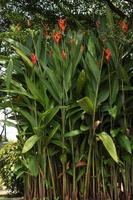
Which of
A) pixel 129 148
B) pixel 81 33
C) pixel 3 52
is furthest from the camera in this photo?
pixel 3 52

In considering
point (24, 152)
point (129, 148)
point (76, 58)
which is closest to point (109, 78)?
point (76, 58)

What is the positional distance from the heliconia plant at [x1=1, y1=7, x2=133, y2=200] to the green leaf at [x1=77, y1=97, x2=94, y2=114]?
13 millimetres

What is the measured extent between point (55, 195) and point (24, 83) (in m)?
1.64

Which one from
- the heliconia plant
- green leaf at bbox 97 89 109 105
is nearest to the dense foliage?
the heliconia plant

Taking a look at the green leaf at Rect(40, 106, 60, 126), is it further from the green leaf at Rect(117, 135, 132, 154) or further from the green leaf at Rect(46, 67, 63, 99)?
the green leaf at Rect(117, 135, 132, 154)

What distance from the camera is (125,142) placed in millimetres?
6363

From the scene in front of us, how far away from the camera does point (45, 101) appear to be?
6566 mm

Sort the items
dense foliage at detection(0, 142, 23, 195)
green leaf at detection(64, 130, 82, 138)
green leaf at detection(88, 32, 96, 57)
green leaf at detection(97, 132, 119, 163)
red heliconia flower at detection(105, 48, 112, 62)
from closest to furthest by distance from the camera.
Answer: green leaf at detection(97, 132, 119, 163) < red heliconia flower at detection(105, 48, 112, 62) < green leaf at detection(64, 130, 82, 138) < green leaf at detection(88, 32, 96, 57) < dense foliage at detection(0, 142, 23, 195)

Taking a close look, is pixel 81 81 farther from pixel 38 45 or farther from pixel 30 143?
pixel 30 143

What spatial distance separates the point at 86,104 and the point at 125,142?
721 mm

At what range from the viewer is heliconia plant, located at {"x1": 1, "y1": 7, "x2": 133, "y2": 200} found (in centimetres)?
640

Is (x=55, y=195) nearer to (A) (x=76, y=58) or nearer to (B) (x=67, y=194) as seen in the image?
(B) (x=67, y=194)

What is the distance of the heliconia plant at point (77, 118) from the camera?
6.40 m

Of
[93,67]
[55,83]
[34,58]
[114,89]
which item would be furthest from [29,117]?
[114,89]
